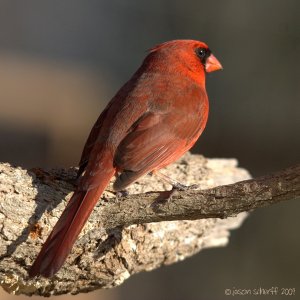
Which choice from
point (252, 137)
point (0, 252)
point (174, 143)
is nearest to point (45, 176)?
point (0, 252)

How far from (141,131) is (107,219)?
568 mm

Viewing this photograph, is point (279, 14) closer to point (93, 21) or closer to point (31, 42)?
point (93, 21)

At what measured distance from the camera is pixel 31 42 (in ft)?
26.9

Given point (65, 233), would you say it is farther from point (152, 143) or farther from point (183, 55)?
point (183, 55)

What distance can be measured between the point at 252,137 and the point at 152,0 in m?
2.16

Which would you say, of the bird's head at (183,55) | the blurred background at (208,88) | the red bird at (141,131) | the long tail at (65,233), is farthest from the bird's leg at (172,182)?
the blurred background at (208,88)

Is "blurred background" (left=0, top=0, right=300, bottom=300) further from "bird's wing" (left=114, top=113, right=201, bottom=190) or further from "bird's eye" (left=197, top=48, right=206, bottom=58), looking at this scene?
"bird's wing" (left=114, top=113, right=201, bottom=190)

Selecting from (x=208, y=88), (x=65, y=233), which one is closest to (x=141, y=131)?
(x=65, y=233)

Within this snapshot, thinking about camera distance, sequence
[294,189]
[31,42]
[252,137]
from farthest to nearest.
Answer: [31,42], [252,137], [294,189]

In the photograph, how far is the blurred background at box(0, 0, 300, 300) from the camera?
23.4 ft

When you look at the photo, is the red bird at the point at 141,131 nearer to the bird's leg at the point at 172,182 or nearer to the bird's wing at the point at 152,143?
the bird's wing at the point at 152,143

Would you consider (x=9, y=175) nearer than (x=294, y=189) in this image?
No

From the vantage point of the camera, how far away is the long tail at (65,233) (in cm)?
346

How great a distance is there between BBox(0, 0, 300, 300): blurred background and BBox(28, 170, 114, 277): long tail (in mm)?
3074
